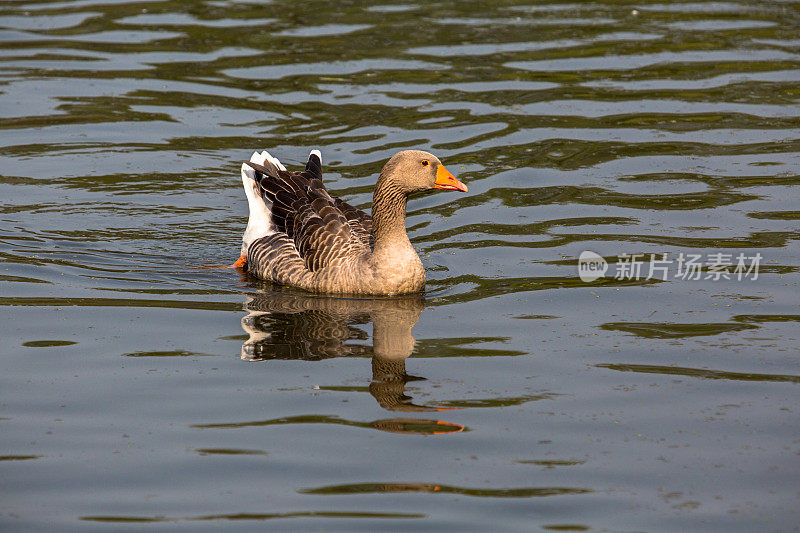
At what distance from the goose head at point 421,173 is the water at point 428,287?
1048mm

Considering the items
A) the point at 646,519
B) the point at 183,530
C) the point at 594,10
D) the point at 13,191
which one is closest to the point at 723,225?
the point at 646,519

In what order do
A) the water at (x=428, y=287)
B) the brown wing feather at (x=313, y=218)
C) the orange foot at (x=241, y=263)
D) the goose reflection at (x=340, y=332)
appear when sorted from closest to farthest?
the water at (x=428, y=287) < the goose reflection at (x=340, y=332) < the brown wing feather at (x=313, y=218) < the orange foot at (x=241, y=263)

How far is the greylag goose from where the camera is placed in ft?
34.4

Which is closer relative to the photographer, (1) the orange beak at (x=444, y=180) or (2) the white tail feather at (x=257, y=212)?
(1) the orange beak at (x=444, y=180)

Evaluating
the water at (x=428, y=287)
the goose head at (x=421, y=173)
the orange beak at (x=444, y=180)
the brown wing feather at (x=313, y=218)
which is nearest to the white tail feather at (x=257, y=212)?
the brown wing feather at (x=313, y=218)

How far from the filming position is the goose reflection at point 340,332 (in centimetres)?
843

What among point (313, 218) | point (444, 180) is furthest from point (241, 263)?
point (444, 180)

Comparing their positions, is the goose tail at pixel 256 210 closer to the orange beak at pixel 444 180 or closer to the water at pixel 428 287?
the water at pixel 428 287

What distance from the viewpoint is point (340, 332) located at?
955 centimetres

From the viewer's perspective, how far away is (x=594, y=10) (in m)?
21.8

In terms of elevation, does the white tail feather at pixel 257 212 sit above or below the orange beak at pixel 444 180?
below

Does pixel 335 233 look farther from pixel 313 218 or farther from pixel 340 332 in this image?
pixel 340 332

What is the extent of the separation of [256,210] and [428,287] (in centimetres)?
245

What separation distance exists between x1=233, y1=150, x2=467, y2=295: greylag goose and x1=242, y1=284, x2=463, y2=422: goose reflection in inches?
9.3
